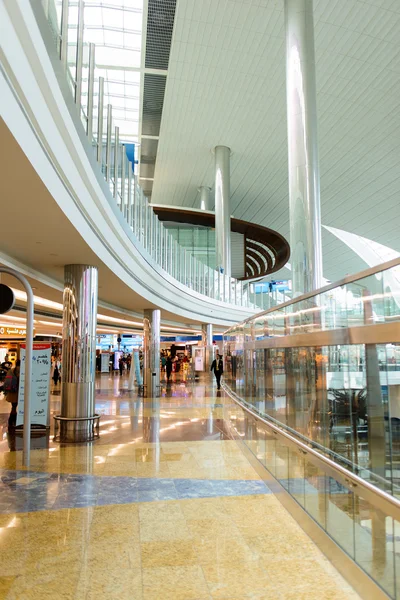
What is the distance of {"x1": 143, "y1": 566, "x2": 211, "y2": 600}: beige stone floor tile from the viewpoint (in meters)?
3.61

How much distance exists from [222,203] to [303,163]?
1898cm

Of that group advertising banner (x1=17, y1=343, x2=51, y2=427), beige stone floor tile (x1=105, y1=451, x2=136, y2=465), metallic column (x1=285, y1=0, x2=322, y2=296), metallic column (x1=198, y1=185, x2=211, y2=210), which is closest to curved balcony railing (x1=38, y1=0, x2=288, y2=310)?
advertising banner (x1=17, y1=343, x2=51, y2=427)

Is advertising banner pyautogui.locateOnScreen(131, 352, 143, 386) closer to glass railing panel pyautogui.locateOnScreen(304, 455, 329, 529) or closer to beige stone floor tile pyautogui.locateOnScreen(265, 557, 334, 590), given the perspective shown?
glass railing panel pyautogui.locateOnScreen(304, 455, 329, 529)

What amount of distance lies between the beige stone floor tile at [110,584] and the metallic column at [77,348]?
22.5ft

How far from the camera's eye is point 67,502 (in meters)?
5.95

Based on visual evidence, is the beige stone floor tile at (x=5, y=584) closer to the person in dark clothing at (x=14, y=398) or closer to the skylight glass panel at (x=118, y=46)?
the person in dark clothing at (x=14, y=398)

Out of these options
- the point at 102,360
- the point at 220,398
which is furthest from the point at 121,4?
the point at 102,360

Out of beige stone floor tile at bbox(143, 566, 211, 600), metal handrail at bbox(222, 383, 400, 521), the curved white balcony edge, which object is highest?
the curved white balcony edge

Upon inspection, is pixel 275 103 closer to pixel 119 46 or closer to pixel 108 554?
pixel 119 46

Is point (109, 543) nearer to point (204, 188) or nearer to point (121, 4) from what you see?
point (121, 4)

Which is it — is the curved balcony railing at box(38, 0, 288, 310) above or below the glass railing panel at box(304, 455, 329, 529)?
above

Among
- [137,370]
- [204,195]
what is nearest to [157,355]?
[137,370]

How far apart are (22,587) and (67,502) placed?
224cm

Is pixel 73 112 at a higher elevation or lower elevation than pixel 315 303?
higher
